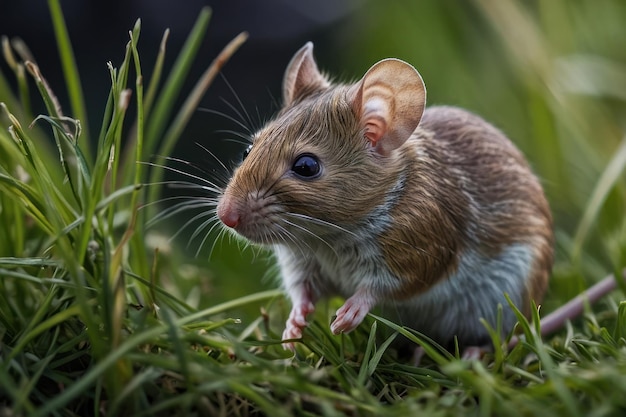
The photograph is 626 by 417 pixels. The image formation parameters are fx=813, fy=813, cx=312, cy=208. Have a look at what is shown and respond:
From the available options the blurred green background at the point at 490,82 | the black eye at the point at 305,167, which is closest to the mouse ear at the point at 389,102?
the black eye at the point at 305,167

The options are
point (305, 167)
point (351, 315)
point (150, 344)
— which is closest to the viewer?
point (150, 344)

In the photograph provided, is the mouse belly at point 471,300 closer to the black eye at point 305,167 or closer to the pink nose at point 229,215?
the black eye at point 305,167

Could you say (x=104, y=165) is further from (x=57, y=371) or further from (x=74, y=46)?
(x=74, y=46)

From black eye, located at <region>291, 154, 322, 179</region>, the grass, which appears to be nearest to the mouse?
black eye, located at <region>291, 154, 322, 179</region>

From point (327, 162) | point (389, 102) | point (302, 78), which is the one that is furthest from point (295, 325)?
point (302, 78)

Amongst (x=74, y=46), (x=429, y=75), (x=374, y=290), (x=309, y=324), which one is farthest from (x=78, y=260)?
(x=74, y=46)

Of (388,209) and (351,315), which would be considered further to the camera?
(388,209)

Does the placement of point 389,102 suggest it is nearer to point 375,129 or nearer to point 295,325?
point 375,129
